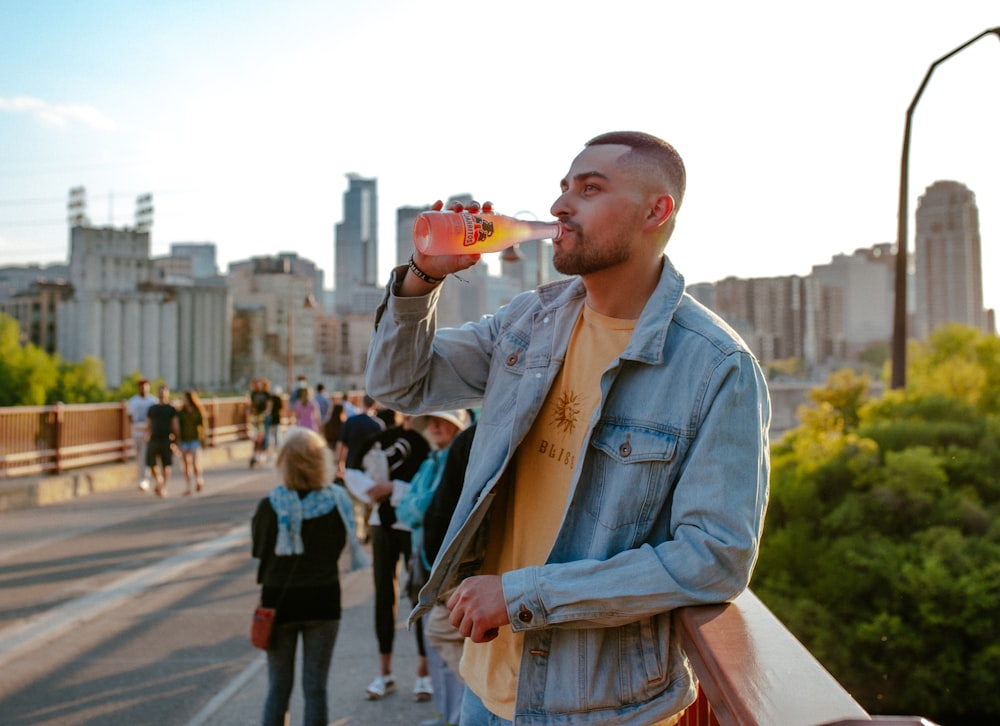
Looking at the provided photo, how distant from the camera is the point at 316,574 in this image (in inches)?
186

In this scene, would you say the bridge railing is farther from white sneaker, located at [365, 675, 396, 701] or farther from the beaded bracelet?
white sneaker, located at [365, 675, 396, 701]

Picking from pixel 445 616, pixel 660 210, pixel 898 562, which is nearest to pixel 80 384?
pixel 445 616

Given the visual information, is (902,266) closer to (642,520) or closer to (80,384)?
(642,520)

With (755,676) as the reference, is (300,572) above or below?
below

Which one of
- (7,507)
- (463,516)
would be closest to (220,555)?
(7,507)

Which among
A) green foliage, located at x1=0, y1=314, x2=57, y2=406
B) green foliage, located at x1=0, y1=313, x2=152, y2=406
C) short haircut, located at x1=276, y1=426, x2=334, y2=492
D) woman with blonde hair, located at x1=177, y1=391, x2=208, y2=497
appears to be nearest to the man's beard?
short haircut, located at x1=276, y1=426, x2=334, y2=492

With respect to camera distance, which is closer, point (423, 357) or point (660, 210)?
point (660, 210)

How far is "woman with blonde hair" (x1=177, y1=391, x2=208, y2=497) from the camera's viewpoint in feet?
51.0

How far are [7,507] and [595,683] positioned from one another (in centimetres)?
1382

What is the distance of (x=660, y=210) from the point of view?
220 centimetres

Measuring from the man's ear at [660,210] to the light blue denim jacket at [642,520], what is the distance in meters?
0.13

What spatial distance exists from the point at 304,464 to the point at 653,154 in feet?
10.5

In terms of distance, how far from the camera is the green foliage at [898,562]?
4875mm

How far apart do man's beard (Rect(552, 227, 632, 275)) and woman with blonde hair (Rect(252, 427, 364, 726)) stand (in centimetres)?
305
